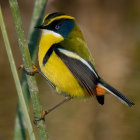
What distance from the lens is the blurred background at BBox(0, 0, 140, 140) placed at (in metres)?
3.19

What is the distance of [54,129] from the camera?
3131 millimetres

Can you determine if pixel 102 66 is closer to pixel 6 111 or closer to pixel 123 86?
pixel 123 86

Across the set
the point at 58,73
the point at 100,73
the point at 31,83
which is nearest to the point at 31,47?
the point at 31,83

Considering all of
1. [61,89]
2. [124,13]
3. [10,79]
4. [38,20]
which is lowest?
[10,79]

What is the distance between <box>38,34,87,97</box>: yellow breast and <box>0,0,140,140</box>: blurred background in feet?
4.00

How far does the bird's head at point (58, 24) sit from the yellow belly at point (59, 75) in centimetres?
16

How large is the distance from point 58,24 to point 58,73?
0.29 metres

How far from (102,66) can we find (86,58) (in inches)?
60.5

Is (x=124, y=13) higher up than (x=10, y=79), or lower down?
higher up

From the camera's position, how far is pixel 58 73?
6.04ft

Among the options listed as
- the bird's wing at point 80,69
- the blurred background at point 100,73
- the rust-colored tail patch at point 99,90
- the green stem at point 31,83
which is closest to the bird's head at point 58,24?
the bird's wing at point 80,69

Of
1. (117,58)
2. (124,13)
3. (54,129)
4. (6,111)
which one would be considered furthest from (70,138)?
(124,13)

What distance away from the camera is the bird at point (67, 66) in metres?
1.86

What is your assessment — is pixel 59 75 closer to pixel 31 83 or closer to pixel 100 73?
pixel 31 83
